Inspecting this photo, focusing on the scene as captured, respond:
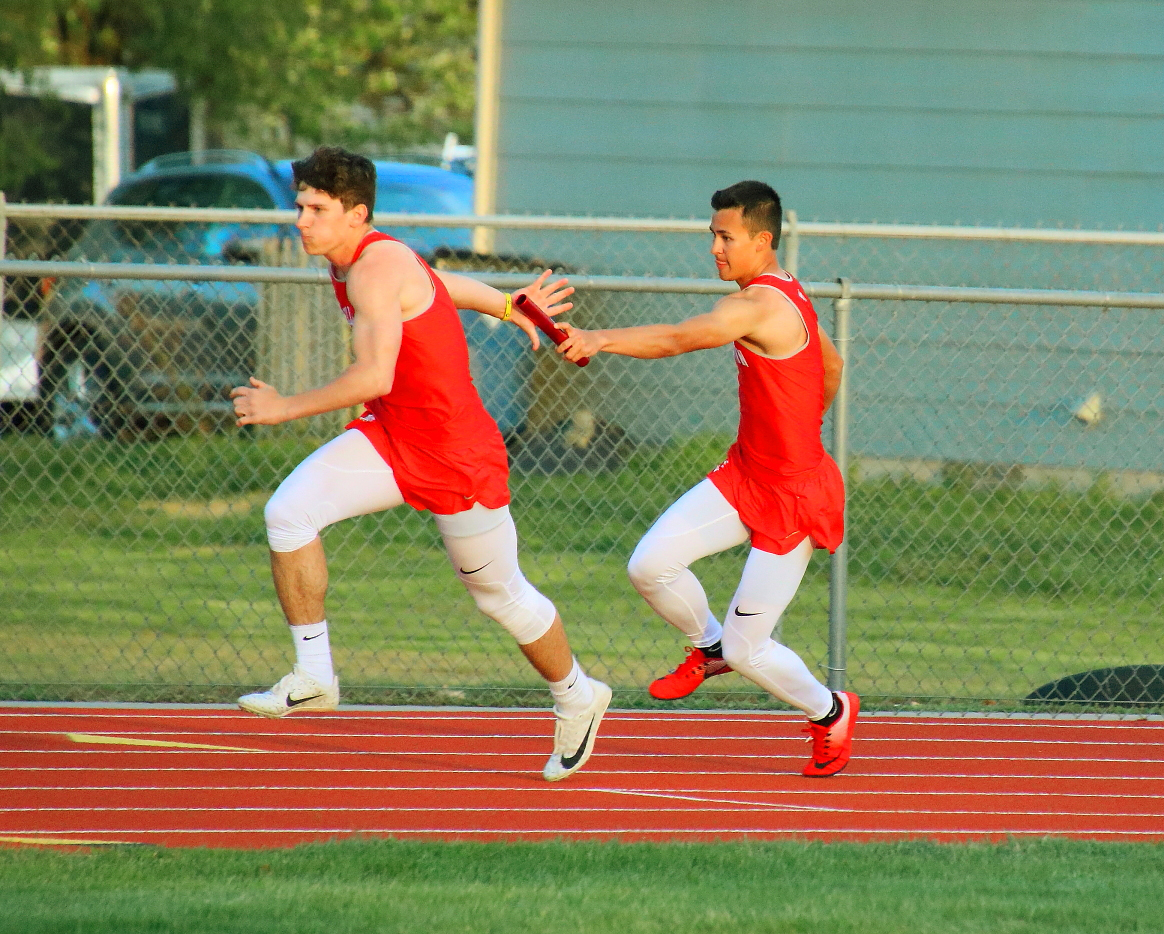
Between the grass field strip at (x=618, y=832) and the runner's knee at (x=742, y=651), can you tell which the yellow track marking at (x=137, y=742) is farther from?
the runner's knee at (x=742, y=651)

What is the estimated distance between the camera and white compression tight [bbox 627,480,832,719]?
211 inches

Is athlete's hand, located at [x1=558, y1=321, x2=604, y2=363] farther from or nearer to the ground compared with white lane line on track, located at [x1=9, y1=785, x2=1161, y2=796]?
farther from the ground

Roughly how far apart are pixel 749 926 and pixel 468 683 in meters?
3.52

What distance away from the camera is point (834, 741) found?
5.69 meters

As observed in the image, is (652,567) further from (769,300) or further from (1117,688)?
(1117,688)

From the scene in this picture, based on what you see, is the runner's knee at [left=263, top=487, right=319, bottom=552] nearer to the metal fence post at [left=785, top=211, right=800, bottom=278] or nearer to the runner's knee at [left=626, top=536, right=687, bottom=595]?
the runner's knee at [left=626, top=536, right=687, bottom=595]

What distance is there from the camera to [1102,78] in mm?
10484

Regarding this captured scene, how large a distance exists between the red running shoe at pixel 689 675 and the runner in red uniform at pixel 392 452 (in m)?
0.55

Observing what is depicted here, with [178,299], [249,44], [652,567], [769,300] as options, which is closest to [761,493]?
[652,567]

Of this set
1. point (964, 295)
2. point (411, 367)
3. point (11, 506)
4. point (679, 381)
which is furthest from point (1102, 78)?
point (11, 506)

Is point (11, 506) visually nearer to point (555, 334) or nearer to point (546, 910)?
point (555, 334)

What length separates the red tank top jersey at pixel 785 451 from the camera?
17.3 feet

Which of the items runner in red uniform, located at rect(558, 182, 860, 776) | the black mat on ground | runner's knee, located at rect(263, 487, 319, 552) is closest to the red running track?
the black mat on ground

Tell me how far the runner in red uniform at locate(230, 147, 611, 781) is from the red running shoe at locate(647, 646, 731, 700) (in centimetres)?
55
